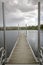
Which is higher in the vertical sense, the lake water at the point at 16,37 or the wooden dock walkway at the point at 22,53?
the lake water at the point at 16,37

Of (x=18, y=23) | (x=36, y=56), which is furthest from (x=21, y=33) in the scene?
(x=36, y=56)

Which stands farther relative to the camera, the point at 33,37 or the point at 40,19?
the point at 33,37

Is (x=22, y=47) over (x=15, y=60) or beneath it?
over

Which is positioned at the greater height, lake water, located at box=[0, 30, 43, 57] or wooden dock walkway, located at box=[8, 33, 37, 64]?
lake water, located at box=[0, 30, 43, 57]

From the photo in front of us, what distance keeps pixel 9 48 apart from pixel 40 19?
3.45ft

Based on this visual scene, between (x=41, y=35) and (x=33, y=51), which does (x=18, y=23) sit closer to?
(x=41, y=35)

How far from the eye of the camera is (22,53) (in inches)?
122

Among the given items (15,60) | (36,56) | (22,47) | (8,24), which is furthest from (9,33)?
(36,56)

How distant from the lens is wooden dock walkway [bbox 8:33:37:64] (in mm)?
2982

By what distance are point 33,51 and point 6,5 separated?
4.40ft

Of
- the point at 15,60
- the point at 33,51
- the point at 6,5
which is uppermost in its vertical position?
the point at 6,5

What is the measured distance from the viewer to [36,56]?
3.01 m

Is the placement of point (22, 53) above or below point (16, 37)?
below

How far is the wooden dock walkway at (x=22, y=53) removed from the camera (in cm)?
298
